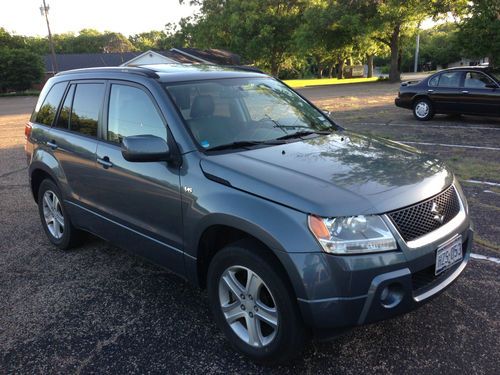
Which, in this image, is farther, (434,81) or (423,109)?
(423,109)

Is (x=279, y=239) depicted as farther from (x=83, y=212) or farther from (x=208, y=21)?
(x=208, y=21)

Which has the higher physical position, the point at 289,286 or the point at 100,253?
the point at 289,286

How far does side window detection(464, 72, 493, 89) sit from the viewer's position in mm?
11711

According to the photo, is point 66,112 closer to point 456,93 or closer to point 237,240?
point 237,240

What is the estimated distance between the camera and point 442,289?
273 centimetres

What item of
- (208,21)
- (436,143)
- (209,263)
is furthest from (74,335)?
(208,21)

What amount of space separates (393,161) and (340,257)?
1.04 m

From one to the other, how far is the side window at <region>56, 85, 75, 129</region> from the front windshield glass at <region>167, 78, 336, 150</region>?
1.51 m

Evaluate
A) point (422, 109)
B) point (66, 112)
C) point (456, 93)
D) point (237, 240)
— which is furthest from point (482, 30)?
point (237, 240)

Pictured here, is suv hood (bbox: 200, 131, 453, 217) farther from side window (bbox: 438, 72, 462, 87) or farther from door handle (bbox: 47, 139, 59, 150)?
side window (bbox: 438, 72, 462, 87)

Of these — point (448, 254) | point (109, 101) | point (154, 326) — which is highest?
point (109, 101)

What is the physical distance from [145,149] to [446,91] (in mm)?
11582

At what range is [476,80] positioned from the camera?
11875mm

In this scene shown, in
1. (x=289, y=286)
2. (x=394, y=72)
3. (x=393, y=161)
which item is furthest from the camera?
(x=394, y=72)
